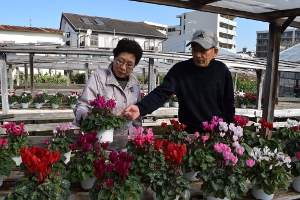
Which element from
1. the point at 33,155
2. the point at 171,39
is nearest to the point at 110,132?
the point at 33,155

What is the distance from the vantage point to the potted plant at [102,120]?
229 cm

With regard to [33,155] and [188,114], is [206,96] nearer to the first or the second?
[188,114]

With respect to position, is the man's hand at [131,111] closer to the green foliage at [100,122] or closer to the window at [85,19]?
the green foliage at [100,122]

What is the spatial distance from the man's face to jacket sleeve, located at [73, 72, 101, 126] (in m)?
0.78

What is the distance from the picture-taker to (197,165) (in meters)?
2.00

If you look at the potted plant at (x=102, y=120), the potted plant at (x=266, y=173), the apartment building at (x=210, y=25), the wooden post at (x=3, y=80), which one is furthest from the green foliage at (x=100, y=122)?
the apartment building at (x=210, y=25)

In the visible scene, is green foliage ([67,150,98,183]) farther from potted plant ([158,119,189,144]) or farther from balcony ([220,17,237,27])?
balcony ([220,17,237,27])

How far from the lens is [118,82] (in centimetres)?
236

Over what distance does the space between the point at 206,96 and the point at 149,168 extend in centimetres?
76

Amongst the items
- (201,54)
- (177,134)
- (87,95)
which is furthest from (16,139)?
(201,54)

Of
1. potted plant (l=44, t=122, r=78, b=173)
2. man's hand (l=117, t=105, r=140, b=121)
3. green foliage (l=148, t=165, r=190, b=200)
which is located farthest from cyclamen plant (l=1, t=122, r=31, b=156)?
green foliage (l=148, t=165, r=190, b=200)

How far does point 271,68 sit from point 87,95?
2.88 m

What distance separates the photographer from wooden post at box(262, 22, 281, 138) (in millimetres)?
3889

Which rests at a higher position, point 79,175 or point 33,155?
point 33,155
